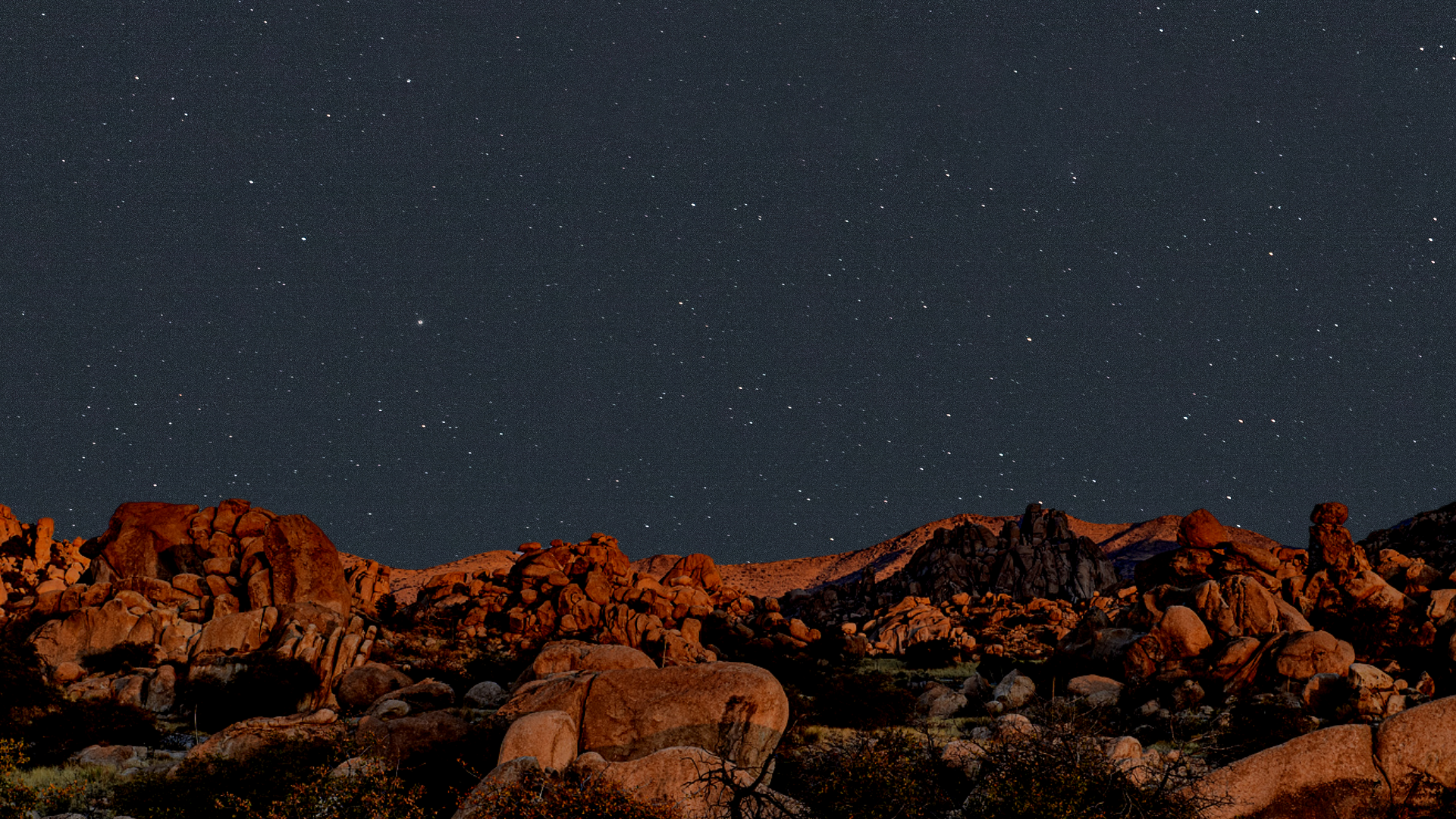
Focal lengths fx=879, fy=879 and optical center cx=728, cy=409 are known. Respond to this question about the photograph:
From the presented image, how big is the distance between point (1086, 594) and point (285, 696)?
87.6 metres

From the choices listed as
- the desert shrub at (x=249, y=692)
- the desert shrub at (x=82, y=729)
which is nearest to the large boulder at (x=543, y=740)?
the desert shrub at (x=82, y=729)

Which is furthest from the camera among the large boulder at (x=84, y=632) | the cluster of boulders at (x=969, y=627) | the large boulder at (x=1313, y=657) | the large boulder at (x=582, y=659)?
the cluster of boulders at (x=969, y=627)

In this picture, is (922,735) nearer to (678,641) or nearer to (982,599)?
(678,641)

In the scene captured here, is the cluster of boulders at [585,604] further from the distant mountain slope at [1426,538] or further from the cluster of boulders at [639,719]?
the distant mountain slope at [1426,538]

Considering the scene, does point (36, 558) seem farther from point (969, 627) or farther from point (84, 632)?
point (969, 627)

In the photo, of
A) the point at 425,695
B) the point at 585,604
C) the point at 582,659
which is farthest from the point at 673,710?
the point at 585,604

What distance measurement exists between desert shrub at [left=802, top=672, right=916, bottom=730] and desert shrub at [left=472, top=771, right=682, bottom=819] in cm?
1642

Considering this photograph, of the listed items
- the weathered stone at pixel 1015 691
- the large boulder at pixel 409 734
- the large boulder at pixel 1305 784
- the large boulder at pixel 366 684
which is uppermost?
the large boulder at pixel 366 684

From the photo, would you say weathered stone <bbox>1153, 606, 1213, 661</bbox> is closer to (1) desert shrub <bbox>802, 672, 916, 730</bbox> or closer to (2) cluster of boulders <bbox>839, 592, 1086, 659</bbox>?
(1) desert shrub <bbox>802, 672, 916, 730</bbox>

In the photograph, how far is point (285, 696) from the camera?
3525 cm

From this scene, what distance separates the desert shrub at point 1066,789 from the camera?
16.4 metres

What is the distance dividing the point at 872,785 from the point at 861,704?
757 inches

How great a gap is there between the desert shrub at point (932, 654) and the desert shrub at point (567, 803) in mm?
42471

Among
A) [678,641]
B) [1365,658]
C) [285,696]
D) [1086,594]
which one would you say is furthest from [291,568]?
[1086,594]
